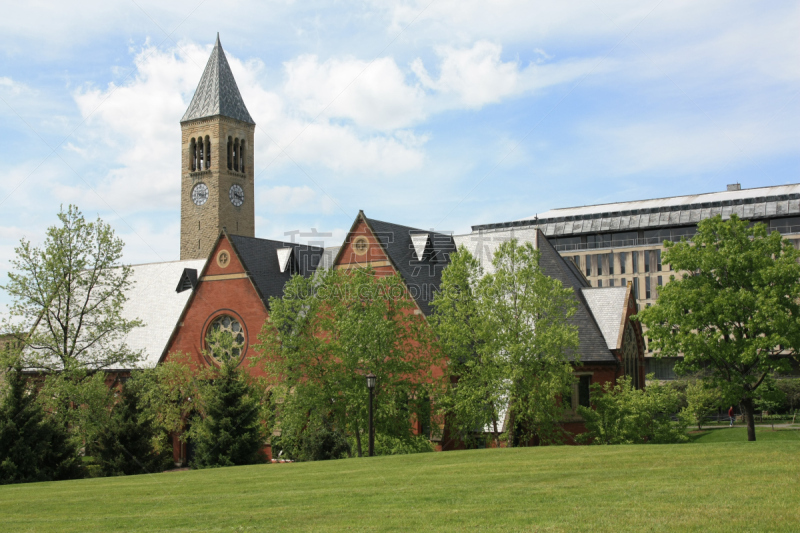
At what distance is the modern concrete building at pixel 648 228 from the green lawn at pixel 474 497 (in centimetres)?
8222

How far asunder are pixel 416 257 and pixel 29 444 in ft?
70.5

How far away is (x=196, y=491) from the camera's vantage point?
19094 millimetres

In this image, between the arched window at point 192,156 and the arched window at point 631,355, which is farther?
the arched window at point 192,156

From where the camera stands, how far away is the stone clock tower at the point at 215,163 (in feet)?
268

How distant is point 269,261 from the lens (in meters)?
45.5

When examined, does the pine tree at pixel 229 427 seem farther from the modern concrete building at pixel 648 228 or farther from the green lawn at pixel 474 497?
the modern concrete building at pixel 648 228

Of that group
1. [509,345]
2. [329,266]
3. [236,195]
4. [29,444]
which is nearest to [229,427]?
[29,444]

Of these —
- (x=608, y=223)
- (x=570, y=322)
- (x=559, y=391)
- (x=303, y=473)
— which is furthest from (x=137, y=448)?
(x=608, y=223)

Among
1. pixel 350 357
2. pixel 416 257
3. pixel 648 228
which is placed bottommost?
pixel 350 357

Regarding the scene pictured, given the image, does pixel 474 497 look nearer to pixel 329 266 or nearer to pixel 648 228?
pixel 329 266

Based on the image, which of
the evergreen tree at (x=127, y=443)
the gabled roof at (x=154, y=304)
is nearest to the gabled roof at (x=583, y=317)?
the evergreen tree at (x=127, y=443)

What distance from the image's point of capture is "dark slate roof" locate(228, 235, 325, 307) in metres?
43.5

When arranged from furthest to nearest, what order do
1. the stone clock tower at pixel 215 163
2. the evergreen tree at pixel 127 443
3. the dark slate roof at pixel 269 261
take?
the stone clock tower at pixel 215 163 < the dark slate roof at pixel 269 261 < the evergreen tree at pixel 127 443

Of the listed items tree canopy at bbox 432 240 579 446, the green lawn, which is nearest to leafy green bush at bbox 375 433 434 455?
tree canopy at bbox 432 240 579 446
